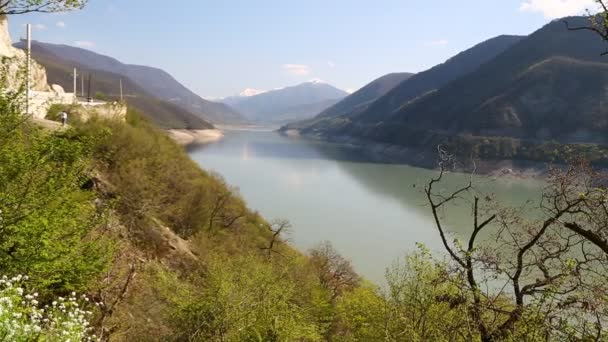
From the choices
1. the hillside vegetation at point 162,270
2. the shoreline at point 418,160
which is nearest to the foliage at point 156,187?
the hillside vegetation at point 162,270

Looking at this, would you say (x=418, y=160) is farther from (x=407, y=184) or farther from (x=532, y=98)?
(x=532, y=98)

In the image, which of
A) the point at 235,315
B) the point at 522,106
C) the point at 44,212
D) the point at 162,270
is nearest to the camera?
the point at 44,212

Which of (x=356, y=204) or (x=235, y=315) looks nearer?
(x=235, y=315)

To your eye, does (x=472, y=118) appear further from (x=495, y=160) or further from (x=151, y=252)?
(x=151, y=252)

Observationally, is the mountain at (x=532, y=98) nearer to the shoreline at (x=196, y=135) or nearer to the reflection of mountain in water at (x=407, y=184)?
the reflection of mountain in water at (x=407, y=184)

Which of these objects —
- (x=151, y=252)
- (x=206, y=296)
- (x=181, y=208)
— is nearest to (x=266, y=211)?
(x=181, y=208)

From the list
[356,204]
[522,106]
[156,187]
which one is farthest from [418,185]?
[522,106]

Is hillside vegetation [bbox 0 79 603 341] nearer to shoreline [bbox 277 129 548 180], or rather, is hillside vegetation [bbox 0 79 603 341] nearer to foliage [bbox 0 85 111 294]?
foliage [bbox 0 85 111 294]

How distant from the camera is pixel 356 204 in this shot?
5491 cm

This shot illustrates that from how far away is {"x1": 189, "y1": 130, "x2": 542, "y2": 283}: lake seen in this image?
36.4 m

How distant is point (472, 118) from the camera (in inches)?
4656

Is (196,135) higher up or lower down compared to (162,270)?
lower down

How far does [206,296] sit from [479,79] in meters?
157

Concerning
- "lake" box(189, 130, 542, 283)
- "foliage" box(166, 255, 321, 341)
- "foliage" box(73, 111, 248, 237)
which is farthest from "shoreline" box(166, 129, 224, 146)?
"foliage" box(166, 255, 321, 341)
